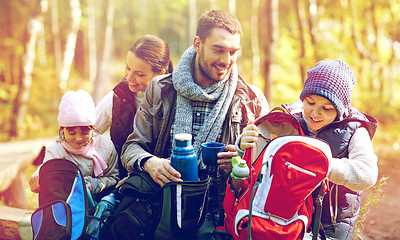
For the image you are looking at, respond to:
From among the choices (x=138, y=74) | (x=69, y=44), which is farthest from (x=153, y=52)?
(x=69, y=44)

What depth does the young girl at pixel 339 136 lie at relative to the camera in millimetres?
2127

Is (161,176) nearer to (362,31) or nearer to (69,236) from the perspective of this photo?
(69,236)

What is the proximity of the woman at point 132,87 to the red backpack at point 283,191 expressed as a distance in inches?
64.1

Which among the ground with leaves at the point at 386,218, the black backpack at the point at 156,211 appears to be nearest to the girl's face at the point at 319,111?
the black backpack at the point at 156,211

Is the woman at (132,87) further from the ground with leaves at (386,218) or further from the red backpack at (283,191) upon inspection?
the ground with leaves at (386,218)

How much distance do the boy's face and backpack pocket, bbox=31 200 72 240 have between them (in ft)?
4.95

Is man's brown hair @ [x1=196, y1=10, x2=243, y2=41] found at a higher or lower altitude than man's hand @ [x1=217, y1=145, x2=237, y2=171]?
higher

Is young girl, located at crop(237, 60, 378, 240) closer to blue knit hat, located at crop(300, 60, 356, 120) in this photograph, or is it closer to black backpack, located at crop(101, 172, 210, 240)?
blue knit hat, located at crop(300, 60, 356, 120)

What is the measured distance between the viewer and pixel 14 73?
44.9ft

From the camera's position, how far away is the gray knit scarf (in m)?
2.80

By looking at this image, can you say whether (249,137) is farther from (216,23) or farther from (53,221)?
(53,221)

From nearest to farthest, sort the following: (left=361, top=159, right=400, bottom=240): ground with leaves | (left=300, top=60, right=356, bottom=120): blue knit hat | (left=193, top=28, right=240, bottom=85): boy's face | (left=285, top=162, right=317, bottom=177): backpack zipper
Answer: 1. (left=285, top=162, right=317, bottom=177): backpack zipper
2. (left=300, top=60, right=356, bottom=120): blue knit hat
3. (left=193, top=28, right=240, bottom=85): boy's face
4. (left=361, top=159, right=400, bottom=240): ground with leaves

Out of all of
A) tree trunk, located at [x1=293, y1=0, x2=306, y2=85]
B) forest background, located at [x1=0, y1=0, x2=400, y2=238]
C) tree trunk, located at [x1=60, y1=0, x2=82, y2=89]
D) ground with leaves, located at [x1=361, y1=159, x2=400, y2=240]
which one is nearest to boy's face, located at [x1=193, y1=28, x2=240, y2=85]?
ground with leaves, located at [x1=361, y1=159, x2=400, y2=240]

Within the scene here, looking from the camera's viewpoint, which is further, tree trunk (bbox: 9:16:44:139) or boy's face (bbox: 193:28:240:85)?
tree trunk (bbox: 9:16:44:139)
